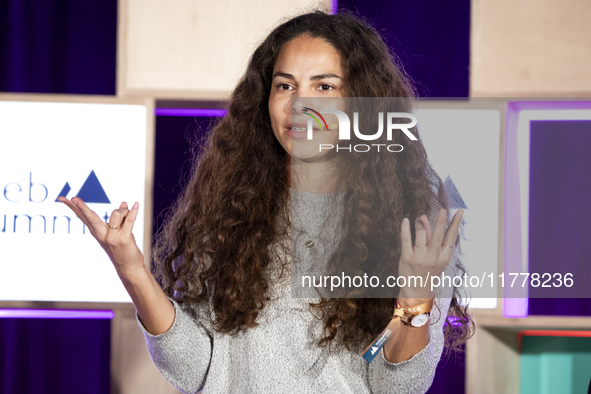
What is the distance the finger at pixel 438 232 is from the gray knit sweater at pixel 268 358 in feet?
0.63

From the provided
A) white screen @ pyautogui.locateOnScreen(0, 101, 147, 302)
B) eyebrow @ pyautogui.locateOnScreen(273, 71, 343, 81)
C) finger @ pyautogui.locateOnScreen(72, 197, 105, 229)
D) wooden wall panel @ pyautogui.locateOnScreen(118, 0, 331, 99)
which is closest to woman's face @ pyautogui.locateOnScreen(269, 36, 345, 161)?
eyebrow @ pyautogui.locateOnScreen(273, 71, 343, 81)

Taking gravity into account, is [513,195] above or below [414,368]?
above

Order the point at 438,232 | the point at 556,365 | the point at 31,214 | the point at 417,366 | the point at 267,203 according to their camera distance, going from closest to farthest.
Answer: the point at 438,232
the point at 417,366
the point at 267,203
the point at 31,214
the point at 556,365

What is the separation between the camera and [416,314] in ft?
2.95

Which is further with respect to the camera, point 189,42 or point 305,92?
point 189,42

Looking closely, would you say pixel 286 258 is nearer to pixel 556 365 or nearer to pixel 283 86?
pixel 283 86

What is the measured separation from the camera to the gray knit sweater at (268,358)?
104cm

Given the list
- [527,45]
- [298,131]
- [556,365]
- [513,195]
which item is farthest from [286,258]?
[556,365]

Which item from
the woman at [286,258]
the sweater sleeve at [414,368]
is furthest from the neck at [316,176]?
the sweater sleeve at [414,368]

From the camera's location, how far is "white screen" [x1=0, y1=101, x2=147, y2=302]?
65.2 inches

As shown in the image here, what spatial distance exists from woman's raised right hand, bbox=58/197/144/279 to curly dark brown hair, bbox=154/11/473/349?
194 millimetres

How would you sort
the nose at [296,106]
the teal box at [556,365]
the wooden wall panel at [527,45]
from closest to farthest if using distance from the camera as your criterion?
the nose at [296,106] → the wooden wall panel at [527,45] → the teal box at [556,365]

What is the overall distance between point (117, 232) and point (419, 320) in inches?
20.6

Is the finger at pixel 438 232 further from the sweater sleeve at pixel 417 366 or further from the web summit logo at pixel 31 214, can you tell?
the web summit logo at pixel 31 214
